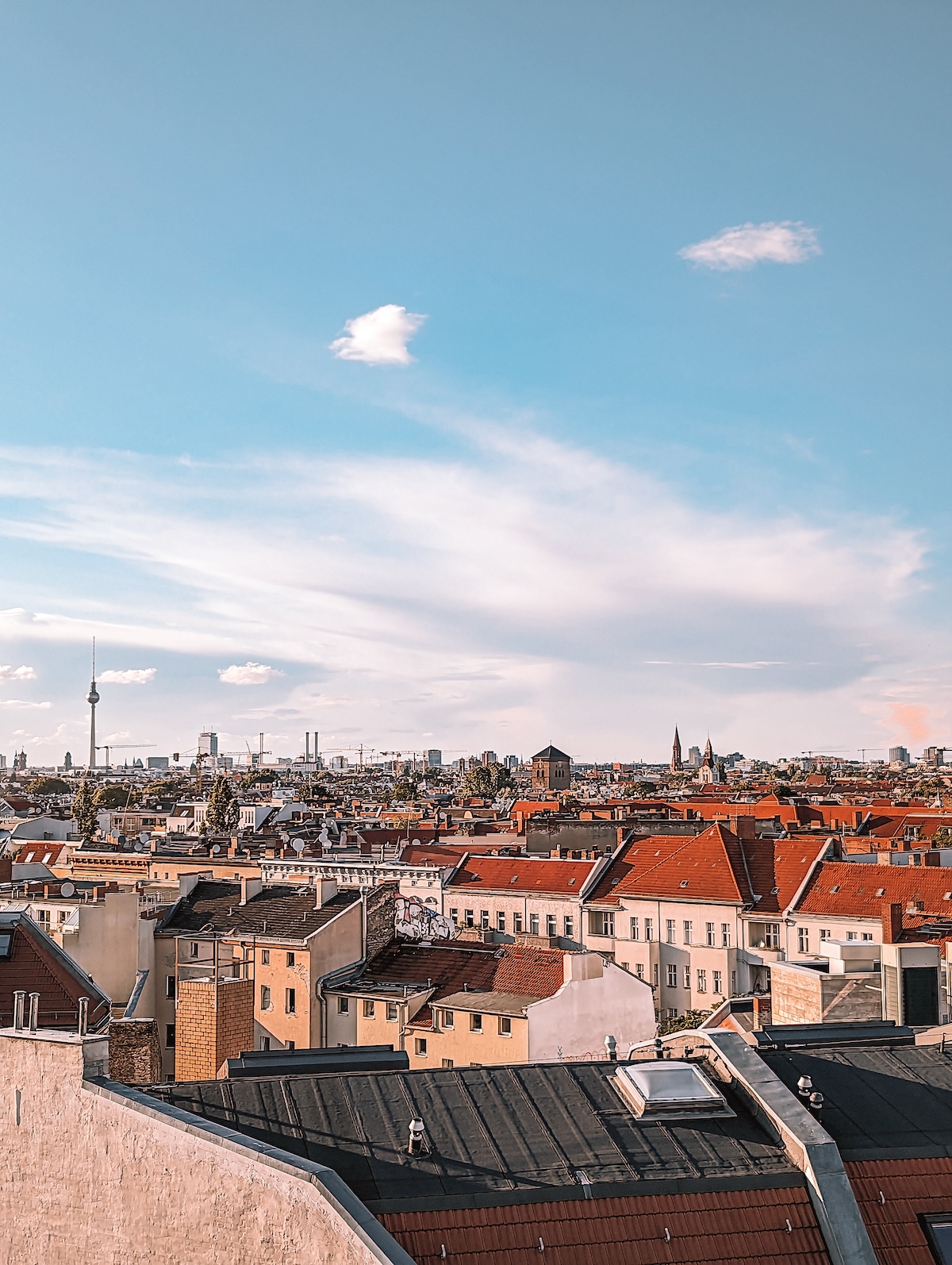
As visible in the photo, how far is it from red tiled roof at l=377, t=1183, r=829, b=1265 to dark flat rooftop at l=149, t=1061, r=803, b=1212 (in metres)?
0.11

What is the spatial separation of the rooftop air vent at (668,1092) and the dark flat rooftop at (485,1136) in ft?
0.35

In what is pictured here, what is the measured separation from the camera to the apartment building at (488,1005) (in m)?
34.1

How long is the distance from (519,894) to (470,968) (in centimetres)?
3138

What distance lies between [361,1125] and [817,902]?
5136 centimetres

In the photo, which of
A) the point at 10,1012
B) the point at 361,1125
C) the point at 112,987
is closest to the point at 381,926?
the point at 112,987

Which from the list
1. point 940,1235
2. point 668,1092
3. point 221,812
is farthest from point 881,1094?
point 221,812

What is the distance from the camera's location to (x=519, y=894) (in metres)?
71.3

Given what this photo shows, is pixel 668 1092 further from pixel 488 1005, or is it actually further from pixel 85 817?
pixel 85 817

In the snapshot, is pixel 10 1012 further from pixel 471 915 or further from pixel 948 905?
pixel 471 915

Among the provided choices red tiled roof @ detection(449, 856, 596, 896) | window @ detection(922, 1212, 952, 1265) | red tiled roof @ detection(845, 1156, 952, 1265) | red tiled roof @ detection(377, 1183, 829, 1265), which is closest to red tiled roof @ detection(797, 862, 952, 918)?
red tiled roof @ detection(449, 856, 596, 896)

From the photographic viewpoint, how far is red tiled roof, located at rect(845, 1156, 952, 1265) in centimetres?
1095

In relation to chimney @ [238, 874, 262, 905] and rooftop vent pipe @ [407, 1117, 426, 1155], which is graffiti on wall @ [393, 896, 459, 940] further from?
rooftop vent pipe @ [407, 1117, 426, 1155]

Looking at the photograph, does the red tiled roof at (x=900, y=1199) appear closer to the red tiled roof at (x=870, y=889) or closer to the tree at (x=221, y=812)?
the red tiled roof at (x=870, y=889)

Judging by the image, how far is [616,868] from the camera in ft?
229
